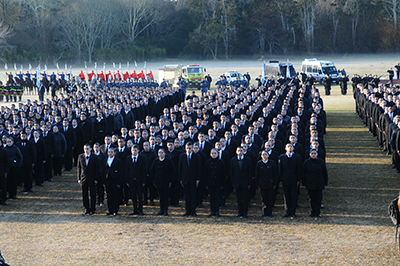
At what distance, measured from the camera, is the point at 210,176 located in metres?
9.95

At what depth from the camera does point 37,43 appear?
7294 centimetres

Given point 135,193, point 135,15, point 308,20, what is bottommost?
point 135,193

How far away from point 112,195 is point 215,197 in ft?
7.15

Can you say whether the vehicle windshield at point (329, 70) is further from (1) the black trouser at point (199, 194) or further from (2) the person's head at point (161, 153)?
(2) the person's head at point (161, 153)

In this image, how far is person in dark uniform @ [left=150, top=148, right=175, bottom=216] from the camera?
10.1 m

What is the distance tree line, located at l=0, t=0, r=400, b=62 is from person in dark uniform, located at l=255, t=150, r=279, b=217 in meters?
63.9

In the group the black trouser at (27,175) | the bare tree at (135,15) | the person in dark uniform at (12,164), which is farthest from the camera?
the bare tree at (135,15)

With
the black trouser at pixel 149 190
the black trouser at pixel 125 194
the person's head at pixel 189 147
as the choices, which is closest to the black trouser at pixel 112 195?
the black trouser at pixel 125 194

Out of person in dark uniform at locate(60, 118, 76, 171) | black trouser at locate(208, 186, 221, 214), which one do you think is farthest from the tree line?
black trouser at locate(208, 186, 221, 214)

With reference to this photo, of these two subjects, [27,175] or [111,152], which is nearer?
[111,152]

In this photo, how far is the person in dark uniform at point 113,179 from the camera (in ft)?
33.3

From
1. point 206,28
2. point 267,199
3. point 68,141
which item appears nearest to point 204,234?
point 267,199

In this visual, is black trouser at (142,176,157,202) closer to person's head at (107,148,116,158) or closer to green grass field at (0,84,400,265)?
green grass field at (0,84,400,265)

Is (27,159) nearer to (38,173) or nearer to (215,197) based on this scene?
(38,173)
